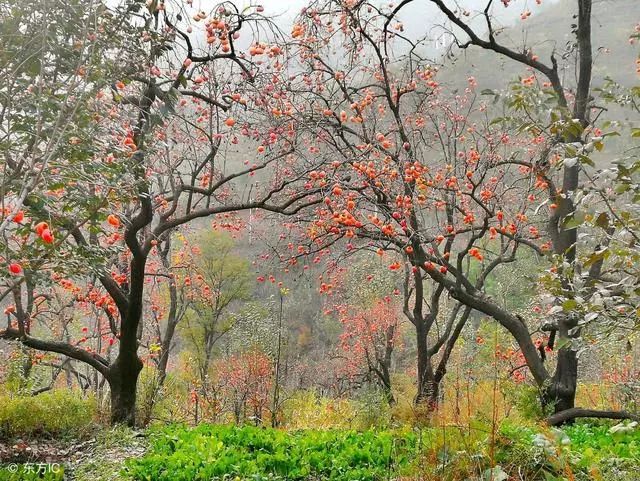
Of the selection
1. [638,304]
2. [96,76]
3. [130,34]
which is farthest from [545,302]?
[130,34]

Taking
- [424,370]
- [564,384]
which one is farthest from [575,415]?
[424,370]

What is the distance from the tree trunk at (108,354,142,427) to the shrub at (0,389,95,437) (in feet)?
0.97

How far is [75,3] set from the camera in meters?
2.80

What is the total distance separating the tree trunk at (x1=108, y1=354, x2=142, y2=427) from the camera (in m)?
6.14

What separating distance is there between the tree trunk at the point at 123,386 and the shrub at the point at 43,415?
0.97 ft

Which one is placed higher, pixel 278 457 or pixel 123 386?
pixel 123 386

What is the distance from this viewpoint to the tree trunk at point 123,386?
20.1 feet

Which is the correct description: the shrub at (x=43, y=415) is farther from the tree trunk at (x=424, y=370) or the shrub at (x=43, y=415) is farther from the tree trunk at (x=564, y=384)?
the tree trunk at (x=564, y=384)

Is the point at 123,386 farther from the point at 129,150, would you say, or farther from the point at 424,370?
the point at 424,370

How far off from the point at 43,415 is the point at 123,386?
0.85m

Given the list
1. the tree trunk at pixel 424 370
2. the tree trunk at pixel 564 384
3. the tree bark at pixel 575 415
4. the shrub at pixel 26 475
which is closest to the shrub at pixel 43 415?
the shrub at pixel 26 475

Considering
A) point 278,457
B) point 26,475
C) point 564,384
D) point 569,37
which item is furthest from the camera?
point 569,37

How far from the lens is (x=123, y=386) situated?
6.18 metres

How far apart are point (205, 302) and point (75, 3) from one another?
14359mm
